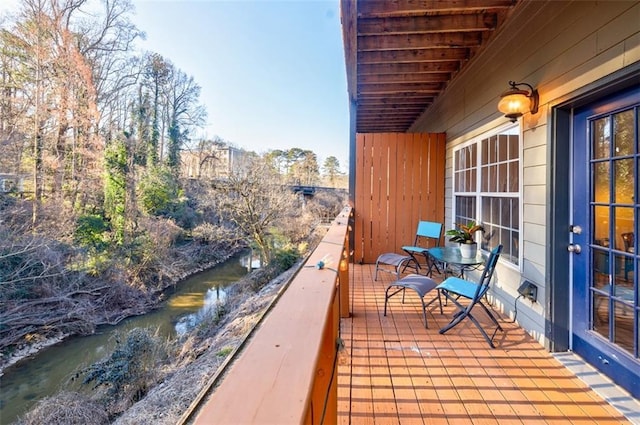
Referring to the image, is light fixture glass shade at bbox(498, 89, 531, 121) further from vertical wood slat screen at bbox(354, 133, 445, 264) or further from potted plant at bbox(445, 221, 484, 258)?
vertical wood slat screen at bbox(354, 133, 445, 264)

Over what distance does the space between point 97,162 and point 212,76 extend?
29.1 ft

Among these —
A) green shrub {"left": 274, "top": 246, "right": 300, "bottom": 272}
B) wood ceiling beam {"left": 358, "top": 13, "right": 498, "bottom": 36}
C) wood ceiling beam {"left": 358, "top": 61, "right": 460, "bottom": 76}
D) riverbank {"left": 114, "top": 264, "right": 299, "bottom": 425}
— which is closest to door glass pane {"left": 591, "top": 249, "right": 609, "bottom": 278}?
riverbank {"left": 114, "top": 264, "right": 299, "bottom": 425}

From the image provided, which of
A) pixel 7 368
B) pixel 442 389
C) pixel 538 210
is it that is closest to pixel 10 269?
pixel 7 368

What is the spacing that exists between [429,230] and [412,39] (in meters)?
2.49

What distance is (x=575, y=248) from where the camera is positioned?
7.34ft

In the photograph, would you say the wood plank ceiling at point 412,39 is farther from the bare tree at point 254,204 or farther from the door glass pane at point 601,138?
the bare tree at point 254,204

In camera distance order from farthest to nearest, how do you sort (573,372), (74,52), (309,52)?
(309,52)
(74,52)
(573,372)

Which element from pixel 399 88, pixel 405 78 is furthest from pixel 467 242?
pixel 399 88

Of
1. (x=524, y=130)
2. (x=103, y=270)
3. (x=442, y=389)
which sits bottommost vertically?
(x=103, y=270)

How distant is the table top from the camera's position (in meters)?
2.96

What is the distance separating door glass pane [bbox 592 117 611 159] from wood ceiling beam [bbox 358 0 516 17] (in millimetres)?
1481

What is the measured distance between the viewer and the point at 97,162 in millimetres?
11039

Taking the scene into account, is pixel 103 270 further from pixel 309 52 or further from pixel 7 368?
pixel 309 52

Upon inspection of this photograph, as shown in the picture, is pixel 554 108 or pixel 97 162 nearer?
pixel 554 108
